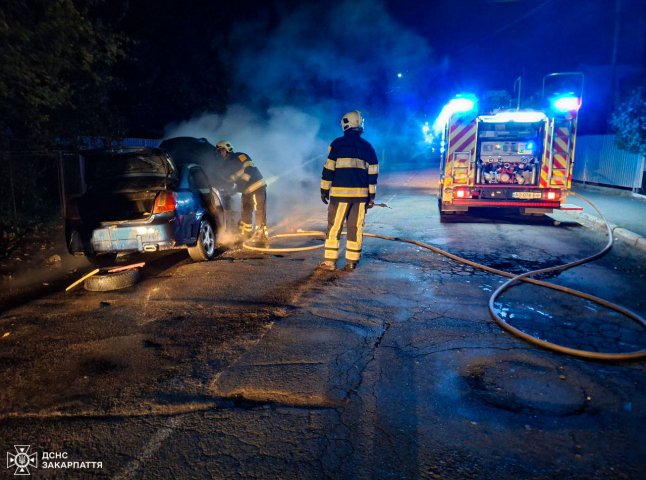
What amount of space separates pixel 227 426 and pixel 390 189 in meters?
16.6

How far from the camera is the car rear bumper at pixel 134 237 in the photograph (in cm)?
580

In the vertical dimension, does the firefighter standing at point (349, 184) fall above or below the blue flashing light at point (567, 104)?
below

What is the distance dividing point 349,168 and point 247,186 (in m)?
2.37

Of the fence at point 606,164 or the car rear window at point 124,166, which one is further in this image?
the fence at point 606,164

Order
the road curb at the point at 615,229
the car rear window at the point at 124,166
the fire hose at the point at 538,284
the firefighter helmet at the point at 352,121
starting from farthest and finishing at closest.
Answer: the road curb at the point at 615,229 < the car rear window at the point at 124,166 < the firefighter helmet at the point at 352,121 < the fire hose at the point at 538,284

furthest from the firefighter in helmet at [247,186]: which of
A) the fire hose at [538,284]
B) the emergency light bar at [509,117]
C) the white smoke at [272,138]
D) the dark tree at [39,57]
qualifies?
the emergency light bar at [509,117]

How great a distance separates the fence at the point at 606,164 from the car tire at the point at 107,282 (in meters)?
15.4

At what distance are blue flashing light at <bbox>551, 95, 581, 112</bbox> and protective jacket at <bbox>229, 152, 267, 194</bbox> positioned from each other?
654 cm

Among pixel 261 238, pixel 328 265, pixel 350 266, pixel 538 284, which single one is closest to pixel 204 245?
pixel 261 238

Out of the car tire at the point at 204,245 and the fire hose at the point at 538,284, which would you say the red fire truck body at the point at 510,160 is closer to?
the fire hose at the point at 538,284

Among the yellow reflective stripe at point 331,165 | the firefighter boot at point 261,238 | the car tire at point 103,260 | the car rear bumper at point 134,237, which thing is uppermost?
the yellow reflective stripe at point 331,165

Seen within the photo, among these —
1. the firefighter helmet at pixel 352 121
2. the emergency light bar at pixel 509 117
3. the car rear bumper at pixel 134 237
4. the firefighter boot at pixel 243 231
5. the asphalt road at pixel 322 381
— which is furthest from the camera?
the emergency light bar at pixel 509 117

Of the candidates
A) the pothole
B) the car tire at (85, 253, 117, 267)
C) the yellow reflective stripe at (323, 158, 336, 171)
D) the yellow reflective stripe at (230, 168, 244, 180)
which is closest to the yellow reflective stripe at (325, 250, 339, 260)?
the yellow reflective stripe at (323, 158, 336, 171)

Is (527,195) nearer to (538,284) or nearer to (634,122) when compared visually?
(538,284)
